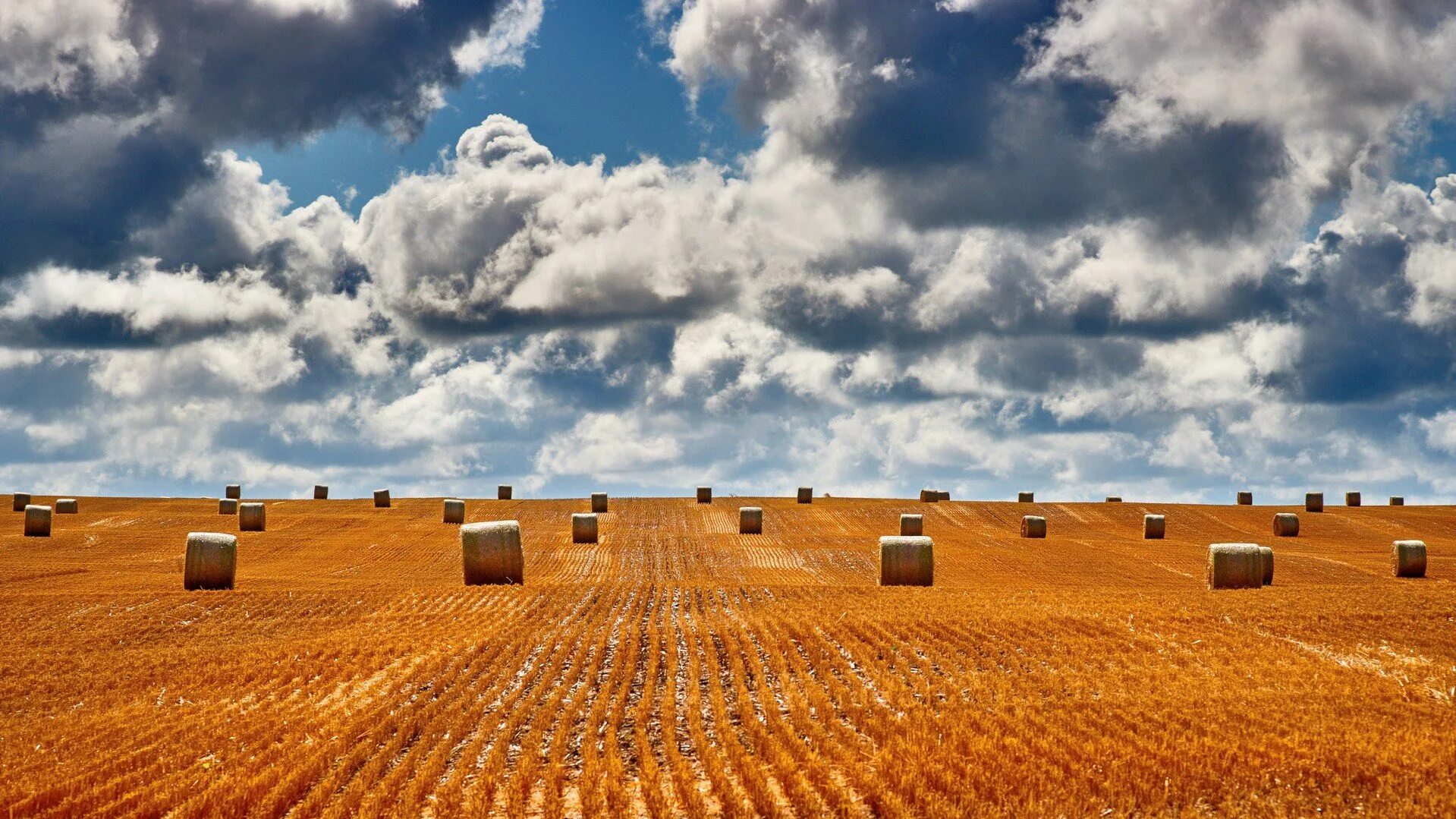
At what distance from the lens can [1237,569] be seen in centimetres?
Answer: 3014

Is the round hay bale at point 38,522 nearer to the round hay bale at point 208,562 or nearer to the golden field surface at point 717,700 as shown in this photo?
the golden field surface at point 717,700

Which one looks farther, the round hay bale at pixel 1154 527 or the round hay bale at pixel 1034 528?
the round hay bale at pixel 1154 527

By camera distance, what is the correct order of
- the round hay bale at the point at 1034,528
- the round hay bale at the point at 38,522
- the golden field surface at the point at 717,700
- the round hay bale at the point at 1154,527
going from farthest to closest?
the round hay bale at the point at 1154,527
the round hay bale at the point at 1034,528
the round hay bale at the point at 38,522
the golden field surface at the point at 717,700

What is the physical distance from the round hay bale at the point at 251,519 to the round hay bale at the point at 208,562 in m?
25.4

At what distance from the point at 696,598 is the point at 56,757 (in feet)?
52.6

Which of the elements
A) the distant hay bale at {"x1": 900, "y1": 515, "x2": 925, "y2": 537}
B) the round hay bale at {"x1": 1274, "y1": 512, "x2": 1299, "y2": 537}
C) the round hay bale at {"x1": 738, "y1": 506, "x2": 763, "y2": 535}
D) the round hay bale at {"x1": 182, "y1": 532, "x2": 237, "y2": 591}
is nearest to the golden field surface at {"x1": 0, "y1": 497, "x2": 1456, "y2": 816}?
the round hay bale at {"x1": 182, "y1": 532, "x2": 237, "y2": 591}

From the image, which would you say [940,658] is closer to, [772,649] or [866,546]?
[772,649]

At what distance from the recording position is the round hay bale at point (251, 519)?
5269 centimetres

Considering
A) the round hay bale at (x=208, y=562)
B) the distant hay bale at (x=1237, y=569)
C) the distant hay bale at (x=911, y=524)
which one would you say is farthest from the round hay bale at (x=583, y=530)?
the distant hay bale at (x=1237, y=569)

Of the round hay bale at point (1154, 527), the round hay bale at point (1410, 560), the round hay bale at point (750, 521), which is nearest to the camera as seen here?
the round hay bale at point (1410, 560)

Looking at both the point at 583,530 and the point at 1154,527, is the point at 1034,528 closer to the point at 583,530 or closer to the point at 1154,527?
the point at 1154,527

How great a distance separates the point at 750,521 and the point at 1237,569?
26.6 meters

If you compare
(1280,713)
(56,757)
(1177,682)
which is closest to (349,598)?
(56,757)

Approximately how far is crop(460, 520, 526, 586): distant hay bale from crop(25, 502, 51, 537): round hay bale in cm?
2769
